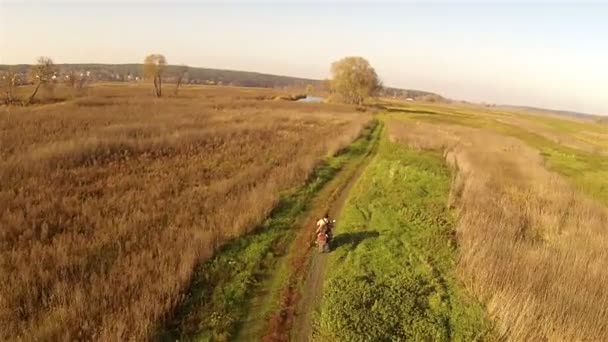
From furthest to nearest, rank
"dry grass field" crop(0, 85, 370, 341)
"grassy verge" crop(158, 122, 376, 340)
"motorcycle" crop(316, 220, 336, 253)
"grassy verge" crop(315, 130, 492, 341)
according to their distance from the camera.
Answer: "motorcycle" crop(316, 220, 336, 253) → "grassy verge" crop(315, 130, 492, 341) → "grassy verge" crop(158, 122, 376, 340) → "dry grass field" crop(0, 85, 370, 341)

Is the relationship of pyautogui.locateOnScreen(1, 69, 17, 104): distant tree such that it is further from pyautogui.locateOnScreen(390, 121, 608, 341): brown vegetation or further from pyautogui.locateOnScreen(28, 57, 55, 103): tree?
pyautogui.locateOnScreen(390, 121, 608, 341): brown vegetation

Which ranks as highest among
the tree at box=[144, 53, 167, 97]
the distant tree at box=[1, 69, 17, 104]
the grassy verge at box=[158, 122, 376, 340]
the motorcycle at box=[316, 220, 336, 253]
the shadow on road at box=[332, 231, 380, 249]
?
the tree at box=[144, 53, 167, 97]

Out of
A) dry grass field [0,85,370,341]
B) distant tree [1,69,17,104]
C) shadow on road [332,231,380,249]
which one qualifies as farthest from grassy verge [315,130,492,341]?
distant tree [1,69,17,104]

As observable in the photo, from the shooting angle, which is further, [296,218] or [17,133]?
[17,133]

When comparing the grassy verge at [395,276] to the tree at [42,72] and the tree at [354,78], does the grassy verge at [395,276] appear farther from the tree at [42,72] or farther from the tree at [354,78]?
the tree at [354,78]

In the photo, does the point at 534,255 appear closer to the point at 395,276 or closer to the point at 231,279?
the point at 395,276

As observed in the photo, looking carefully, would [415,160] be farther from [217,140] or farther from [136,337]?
[136,337]

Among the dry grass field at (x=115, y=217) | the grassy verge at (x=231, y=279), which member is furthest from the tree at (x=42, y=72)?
the grassy verge at (x=231, y=279)

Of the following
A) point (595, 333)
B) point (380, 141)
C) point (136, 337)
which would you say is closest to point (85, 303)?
point (136, 337)

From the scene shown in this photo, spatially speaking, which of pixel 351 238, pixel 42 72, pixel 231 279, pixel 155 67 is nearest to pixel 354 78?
pixel 155 67
